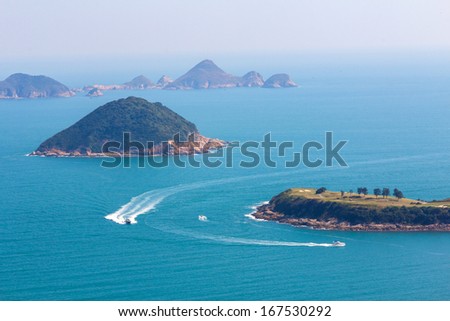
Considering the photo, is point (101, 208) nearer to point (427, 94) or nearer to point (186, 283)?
point (186, 283)

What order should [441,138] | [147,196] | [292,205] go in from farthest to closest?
[441,138], [147,196], [292,205]

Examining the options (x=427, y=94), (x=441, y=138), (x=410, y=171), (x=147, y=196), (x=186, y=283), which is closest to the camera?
(x=186, y=283)

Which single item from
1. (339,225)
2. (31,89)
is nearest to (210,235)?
(339,225)

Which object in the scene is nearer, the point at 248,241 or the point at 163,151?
the point at 248,241

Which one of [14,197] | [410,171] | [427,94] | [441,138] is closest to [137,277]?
[14,197]

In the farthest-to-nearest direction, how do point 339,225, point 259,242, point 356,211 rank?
point 356,211, point 339,225, point 259,242

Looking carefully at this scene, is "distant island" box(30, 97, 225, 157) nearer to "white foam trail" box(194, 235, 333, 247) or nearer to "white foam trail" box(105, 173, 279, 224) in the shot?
"white foam trail" box(105, 173, 279, 224)

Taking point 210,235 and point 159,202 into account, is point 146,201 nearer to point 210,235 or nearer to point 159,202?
point 159,202
